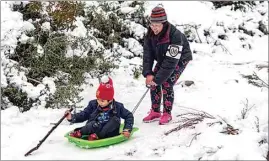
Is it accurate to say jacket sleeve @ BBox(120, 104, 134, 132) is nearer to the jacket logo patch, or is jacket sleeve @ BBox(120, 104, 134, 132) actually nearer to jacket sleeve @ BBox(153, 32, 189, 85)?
jacket sleeve @ BBox(153, 32, 189, 85)

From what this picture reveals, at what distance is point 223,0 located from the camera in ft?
34.5

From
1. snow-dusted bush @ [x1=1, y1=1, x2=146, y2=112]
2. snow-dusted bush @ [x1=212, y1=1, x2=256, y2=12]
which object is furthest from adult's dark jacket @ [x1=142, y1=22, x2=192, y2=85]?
snow-dusted bush @ [x1=212, y1=1, x2=256, y2=12]

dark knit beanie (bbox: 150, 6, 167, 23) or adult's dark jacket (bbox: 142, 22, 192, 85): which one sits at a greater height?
dark knit beanie (bbox: 150, 6, 167, 23)

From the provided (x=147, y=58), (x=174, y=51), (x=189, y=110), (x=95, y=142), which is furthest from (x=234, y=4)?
(x=95, y=142)

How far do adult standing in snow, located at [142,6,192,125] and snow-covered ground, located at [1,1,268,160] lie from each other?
275 millimetres

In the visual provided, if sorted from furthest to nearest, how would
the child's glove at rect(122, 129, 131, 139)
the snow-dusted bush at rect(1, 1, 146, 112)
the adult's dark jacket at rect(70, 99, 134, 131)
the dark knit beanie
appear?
the snow-dusted bush at rect(1, 1, 146, 112), the dark knit beanie, the adult's dark jacket at rect(70, 99, 134, 131), the child's glove at rect(122, 129, 131, 139)

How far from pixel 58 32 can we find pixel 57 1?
0.59 m

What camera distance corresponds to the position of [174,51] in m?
5.23

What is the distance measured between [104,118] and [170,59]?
105 cm

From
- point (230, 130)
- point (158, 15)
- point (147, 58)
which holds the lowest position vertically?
point (230, 130)

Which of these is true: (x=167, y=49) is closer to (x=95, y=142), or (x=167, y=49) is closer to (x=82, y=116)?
(x=82, y=116)

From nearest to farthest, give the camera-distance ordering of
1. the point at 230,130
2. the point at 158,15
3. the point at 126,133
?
the point at 230,130 < the point at 126,133 < the point at 158,15

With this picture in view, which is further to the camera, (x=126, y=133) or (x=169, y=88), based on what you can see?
(x=169, y=88)

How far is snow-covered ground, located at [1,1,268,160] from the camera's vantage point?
421 cm
